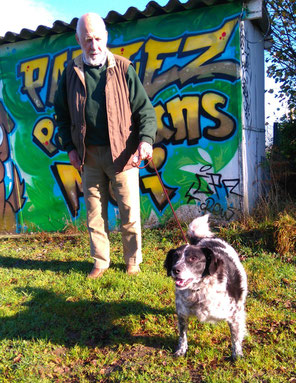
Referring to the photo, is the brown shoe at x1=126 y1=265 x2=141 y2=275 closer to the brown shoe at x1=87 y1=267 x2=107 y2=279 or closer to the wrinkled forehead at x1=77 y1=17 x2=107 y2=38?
the brown shoe at x1=87 y1=267 x2=107 y2=279

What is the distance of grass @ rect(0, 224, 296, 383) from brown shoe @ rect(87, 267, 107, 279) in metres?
0.08

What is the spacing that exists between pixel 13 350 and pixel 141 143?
212 cm

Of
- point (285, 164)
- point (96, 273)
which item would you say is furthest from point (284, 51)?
point (96, 273)

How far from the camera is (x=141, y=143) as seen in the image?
11.0 feet

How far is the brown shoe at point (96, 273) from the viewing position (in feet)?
12.6

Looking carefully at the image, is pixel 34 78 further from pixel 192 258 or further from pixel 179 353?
pixel 179 353

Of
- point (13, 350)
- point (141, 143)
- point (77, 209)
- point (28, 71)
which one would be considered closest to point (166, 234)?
point (77, 209)

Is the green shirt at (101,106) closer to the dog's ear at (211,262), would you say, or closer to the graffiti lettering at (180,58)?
the dog's ear at (211,262)

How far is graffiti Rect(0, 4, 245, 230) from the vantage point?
5.49 meters

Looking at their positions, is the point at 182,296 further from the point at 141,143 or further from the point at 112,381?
the point at 141,143

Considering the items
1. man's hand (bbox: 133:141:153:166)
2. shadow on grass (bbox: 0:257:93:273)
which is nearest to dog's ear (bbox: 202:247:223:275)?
man's hand (bbox: 133:141:153:166)

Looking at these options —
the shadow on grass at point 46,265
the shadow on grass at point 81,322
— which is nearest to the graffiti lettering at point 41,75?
the shadow on grass at point 46,265

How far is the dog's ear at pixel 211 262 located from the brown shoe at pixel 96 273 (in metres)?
1.84

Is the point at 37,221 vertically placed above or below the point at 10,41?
below
